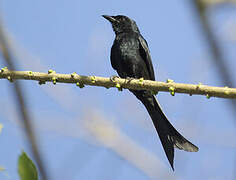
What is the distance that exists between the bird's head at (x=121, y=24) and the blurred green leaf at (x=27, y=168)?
3874 mm

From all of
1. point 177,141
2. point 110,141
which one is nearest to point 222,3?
point 177,141

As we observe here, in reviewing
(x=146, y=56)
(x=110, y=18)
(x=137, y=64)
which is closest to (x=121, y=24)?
(x=110, y=18)

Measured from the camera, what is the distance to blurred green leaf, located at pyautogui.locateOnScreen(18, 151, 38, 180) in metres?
1.03

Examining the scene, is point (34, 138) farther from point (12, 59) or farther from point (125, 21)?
point (125, 21)

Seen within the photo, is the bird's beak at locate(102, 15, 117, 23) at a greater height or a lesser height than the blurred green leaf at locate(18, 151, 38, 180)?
greater

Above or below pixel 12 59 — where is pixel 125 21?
above

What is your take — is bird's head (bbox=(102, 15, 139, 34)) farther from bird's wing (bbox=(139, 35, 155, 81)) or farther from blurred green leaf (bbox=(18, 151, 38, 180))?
blurred green leaf (bbox=(18, 151, 38, 180))

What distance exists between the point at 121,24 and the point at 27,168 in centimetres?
404

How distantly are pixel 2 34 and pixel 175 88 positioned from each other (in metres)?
1.57

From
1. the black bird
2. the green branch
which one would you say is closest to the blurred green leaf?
the green branch

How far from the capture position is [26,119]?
72 centimetres

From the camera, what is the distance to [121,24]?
4902mm

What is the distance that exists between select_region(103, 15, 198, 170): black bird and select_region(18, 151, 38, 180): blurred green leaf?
2354 millimetres

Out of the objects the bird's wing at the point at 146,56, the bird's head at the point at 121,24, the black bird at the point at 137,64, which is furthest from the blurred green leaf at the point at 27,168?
the bird's head at the point at 121,24
